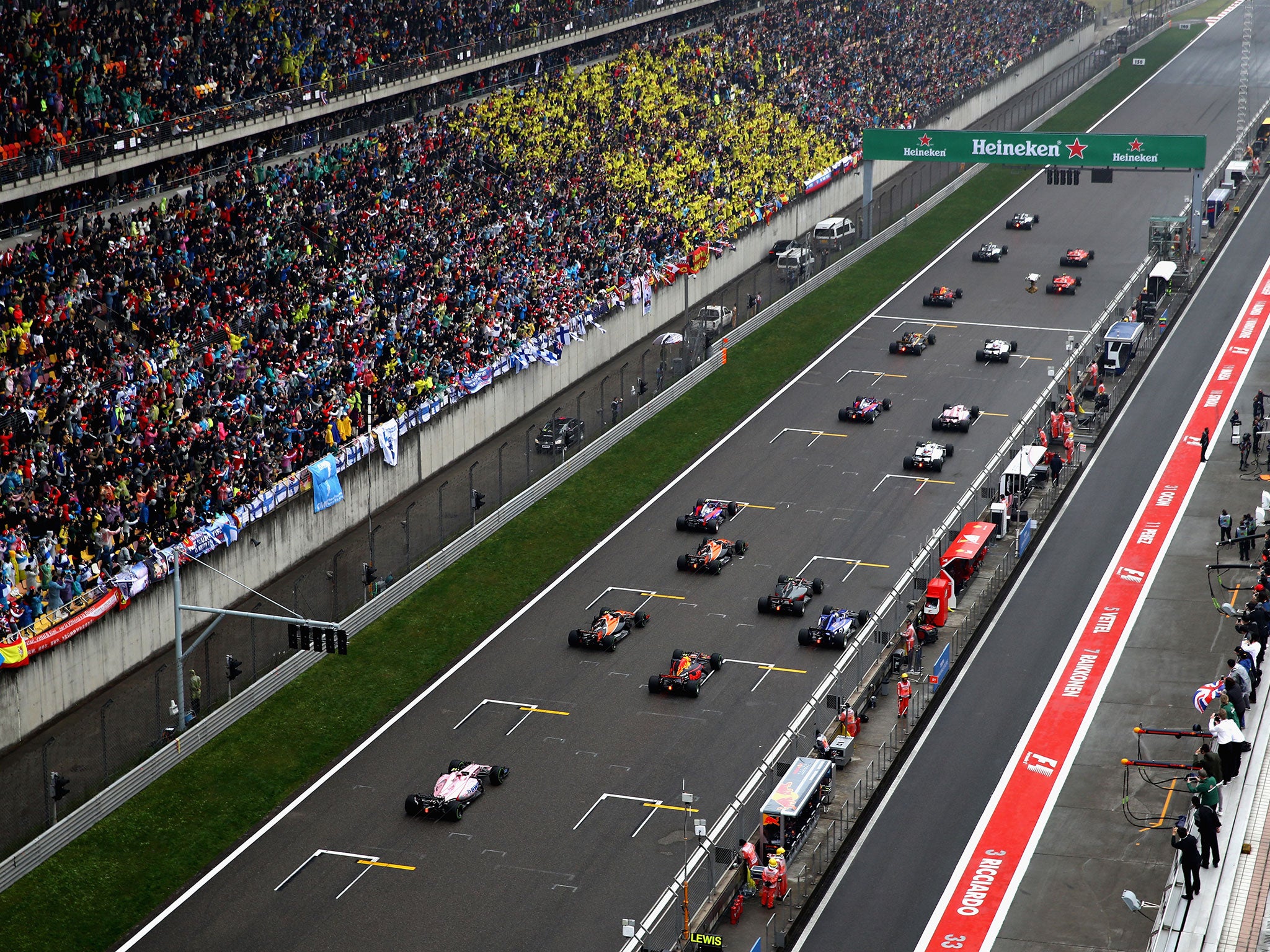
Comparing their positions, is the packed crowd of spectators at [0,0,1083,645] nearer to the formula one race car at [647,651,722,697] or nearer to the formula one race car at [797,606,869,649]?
the formula one race car at [647,651,722,697]

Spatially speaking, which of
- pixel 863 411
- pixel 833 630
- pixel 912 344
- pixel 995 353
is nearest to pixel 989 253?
pixel 912 344

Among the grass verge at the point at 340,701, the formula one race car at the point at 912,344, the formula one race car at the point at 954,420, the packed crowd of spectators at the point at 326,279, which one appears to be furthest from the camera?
the formula one race car at the point at 912,344

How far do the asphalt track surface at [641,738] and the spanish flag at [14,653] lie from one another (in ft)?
23.7

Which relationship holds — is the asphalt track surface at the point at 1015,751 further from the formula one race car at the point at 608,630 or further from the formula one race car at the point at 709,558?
the formula one race car at the point at 608,630

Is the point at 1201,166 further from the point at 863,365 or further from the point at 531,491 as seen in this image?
the point at 531,491

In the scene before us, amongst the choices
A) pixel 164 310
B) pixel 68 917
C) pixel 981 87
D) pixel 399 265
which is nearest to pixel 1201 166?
pixel 981 87

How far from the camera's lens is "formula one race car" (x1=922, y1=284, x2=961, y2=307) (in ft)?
261

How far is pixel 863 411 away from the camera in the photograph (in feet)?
217

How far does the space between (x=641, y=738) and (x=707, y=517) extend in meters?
13.5

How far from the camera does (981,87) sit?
114 metres

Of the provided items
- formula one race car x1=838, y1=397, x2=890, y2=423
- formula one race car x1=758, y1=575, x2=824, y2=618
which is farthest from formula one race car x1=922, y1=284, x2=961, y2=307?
formula one race car x1=758, y1=575, x2=824, y2=618

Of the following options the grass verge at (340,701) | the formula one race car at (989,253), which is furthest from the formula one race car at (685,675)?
the formula one race car at (989,253)

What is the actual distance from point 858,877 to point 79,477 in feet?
73.5

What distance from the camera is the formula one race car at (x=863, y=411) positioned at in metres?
66.3
